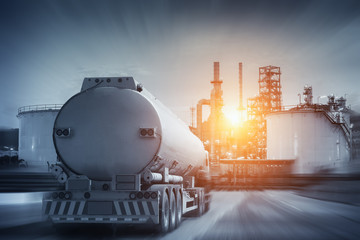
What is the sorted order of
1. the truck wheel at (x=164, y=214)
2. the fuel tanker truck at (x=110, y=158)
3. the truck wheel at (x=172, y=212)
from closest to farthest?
the fuel tanker truck at (x=110, y=158)
the truck wheel at (x=164, y=214)
the truck wheel at (x=172, y=212)

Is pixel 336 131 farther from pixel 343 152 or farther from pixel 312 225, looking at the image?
pixel 312 225

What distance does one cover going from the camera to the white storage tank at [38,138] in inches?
2029

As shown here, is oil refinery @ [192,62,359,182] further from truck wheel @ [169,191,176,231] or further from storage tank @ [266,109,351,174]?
truck wheel @ [169,191,176,231]

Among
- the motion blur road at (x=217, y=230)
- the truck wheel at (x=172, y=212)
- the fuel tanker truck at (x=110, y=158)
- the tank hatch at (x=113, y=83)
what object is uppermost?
the tank hatch at (x=113, y=83)

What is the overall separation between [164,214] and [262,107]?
59301 millimetres

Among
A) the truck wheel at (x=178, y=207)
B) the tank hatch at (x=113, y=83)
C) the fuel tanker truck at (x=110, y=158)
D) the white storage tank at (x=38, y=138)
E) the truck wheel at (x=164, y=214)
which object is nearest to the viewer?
the fuel tanker truck at (x=110, y=158)

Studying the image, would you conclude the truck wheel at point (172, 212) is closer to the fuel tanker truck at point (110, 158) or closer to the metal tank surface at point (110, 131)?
the fuel tanker truck at point (110, 158)

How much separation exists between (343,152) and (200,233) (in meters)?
47.2

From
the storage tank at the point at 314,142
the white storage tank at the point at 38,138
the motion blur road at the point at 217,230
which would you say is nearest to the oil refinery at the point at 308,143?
the storage tank at the point at 314,142

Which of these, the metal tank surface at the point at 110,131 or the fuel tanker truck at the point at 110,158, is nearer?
the fuel tanker truck at the point at 110,158

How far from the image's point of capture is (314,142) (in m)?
52.8

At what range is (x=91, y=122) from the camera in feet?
35.9

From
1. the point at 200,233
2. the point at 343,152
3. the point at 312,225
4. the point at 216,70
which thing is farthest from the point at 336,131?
the point at 200,233

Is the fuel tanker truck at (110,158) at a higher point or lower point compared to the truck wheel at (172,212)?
higher
